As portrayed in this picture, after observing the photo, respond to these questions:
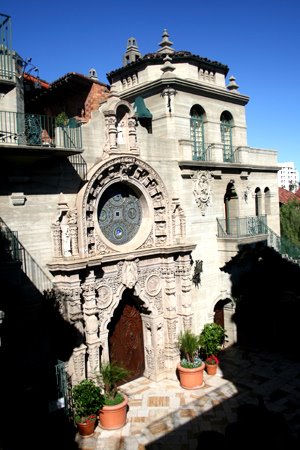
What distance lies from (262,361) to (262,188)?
332 inches

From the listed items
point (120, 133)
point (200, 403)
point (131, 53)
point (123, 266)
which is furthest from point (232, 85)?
point (200, 403)

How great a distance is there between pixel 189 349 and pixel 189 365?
57 cm

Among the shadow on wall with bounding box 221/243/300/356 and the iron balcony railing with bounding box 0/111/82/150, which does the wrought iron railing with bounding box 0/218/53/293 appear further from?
the shadow on wall with bounding box 221/243/300/356

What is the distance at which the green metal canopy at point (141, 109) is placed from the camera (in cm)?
1596

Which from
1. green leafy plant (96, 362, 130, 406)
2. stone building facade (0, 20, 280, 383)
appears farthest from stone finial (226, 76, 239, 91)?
green leafy plant (96, 362, 130, 406)

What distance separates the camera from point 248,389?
1449 centimetres

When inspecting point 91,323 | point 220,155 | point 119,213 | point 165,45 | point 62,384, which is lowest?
point 62,384

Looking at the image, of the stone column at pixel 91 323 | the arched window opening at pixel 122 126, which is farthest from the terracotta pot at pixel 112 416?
the arched window opening at pixel 122 126

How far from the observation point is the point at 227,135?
19.0 m

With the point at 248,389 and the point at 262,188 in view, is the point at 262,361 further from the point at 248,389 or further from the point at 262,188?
the point at 262,188

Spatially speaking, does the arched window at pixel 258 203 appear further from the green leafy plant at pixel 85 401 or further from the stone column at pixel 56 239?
the green leafy plant at pixel 85 401

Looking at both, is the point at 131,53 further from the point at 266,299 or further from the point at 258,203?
the point at 266,299

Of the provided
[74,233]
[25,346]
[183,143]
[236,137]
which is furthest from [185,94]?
[25,346]

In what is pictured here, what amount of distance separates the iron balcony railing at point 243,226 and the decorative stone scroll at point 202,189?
124 centimetres
